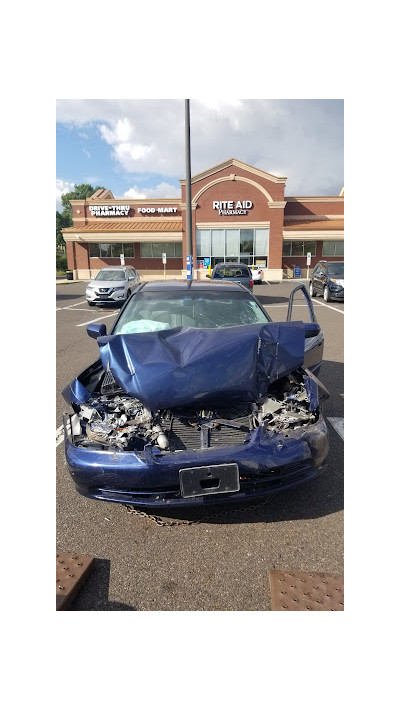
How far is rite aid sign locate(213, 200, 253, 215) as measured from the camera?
28.6 meters

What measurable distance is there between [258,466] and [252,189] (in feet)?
95.8

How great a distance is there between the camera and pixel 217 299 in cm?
404

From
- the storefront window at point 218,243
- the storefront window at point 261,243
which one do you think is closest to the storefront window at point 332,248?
the storefront window at point 261,243

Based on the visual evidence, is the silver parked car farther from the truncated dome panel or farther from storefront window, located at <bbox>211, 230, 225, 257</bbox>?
storefront window, located at <bbox>211, 230, 225, 257</bbox>

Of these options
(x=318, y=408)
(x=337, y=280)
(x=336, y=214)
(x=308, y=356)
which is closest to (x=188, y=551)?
(x=318, y=408)

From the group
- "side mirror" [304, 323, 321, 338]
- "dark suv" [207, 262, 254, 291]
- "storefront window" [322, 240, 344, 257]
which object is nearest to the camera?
"side mirror" [304, 323, 321, 338]

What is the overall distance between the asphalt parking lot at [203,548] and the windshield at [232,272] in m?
11.1

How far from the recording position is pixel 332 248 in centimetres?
3084

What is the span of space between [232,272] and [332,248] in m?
20.0

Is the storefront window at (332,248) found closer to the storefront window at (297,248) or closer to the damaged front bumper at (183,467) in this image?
the storefront window at (297,248)

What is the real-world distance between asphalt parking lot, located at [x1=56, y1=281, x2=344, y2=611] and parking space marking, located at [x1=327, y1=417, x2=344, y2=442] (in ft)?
1.76

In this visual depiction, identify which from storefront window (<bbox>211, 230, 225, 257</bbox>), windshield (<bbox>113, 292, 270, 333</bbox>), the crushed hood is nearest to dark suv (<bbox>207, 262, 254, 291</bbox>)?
windshield (<bbox>113, 292, 270, 333</bbox>)

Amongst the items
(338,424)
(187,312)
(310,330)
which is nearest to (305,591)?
(310,330)

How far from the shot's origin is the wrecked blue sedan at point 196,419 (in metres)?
2.28
